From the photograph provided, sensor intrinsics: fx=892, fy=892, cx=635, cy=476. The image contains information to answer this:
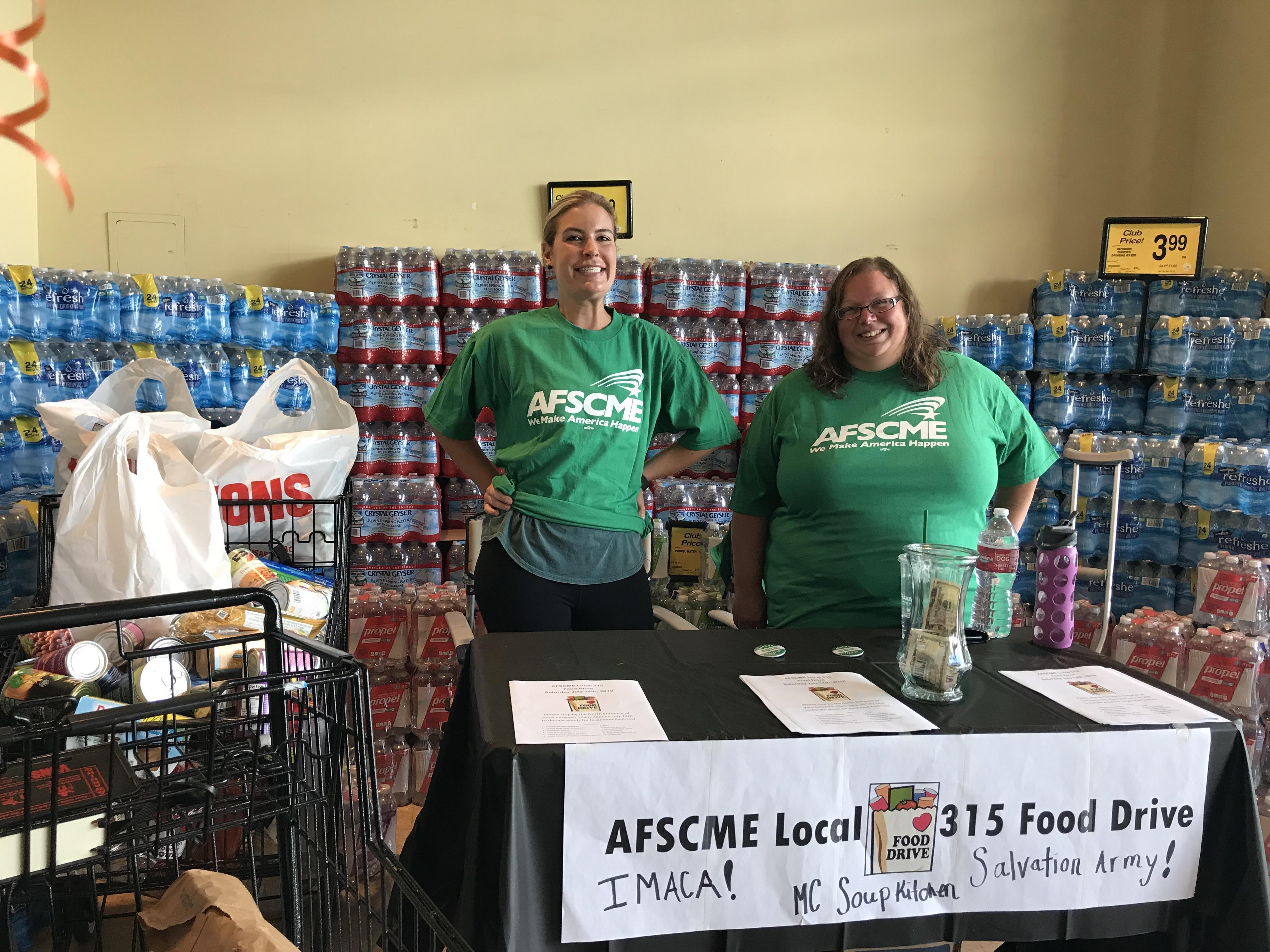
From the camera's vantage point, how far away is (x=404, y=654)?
278cm

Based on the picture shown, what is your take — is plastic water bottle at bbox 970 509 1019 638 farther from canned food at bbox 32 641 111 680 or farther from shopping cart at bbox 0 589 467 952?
canned food at bbox 32 641 111 680

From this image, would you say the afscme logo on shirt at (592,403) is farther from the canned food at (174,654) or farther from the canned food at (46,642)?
the canned food at (46,642)

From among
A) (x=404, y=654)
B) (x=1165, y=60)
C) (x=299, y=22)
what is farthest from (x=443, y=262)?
(x=1165, y=60)

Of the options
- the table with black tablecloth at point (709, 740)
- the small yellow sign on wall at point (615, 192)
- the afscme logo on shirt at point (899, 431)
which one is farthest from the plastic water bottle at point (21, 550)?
the small yellow sign on wall at point (615, 192)

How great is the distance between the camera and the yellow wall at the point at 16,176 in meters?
3.63

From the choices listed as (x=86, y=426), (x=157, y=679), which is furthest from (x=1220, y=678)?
(x=86, y=426)

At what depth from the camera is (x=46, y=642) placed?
1549 mm

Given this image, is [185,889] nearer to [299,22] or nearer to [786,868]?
[786,868]

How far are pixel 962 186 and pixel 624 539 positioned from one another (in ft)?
13.9

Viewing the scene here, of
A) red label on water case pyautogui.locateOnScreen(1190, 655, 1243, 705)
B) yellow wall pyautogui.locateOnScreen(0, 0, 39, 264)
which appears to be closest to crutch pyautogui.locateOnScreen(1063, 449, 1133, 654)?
red label on water case pyautogui.locateOnScreen(1190, 655, 1243, 705)

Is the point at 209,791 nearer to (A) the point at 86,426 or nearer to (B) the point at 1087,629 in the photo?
(A) the point at 86,426

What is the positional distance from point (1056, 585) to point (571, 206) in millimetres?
1314

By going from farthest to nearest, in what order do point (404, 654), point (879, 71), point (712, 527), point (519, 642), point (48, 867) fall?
point (879, 71) → point (712, 527) → point (404, 654) → point (519, 642) → point (48, 867)

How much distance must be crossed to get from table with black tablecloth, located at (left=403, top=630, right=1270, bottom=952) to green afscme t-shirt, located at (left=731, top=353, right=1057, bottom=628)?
166mm
